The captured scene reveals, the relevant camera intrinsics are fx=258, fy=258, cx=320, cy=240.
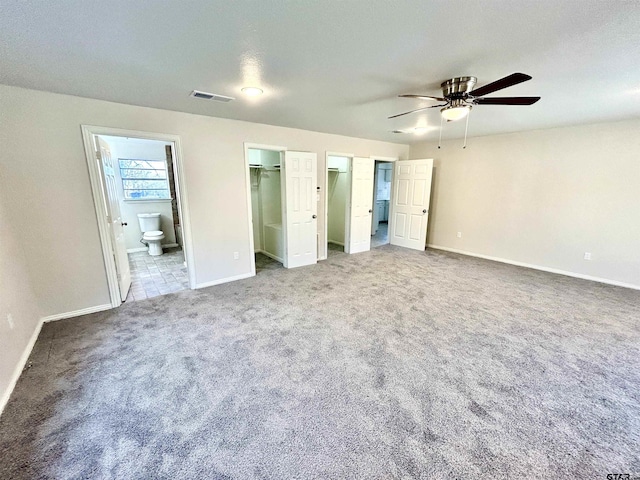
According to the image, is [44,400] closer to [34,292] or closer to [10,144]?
[34,292]

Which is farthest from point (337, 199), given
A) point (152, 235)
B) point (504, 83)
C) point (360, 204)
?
point (504, 83)

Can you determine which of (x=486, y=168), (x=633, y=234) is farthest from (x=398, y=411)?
(x=486, y=168)

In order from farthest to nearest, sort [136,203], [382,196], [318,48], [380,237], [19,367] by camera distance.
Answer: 1. [382,196]
2. [380,237]
3. [136,203]
4. [19,367]
5. [318,48]

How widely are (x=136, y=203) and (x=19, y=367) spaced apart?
443 cm

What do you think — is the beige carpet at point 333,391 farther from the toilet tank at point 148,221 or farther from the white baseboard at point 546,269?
the toilet tank at point 148,221

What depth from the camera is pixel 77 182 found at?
286 centimetres

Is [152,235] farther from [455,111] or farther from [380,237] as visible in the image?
[455,111]

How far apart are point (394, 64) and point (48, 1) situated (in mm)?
2051

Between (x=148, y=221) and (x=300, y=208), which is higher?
(x=300, y=208)

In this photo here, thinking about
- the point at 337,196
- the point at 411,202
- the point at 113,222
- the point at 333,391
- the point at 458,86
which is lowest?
the point at 333,391

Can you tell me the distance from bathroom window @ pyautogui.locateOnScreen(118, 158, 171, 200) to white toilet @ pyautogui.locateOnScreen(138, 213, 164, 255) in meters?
0.49

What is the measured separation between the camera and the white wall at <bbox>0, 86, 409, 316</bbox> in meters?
2.58

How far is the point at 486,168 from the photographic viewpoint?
5.11 meters

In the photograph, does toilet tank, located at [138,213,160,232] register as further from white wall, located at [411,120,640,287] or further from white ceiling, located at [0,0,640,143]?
white wall, located at [411,120,640,287]
